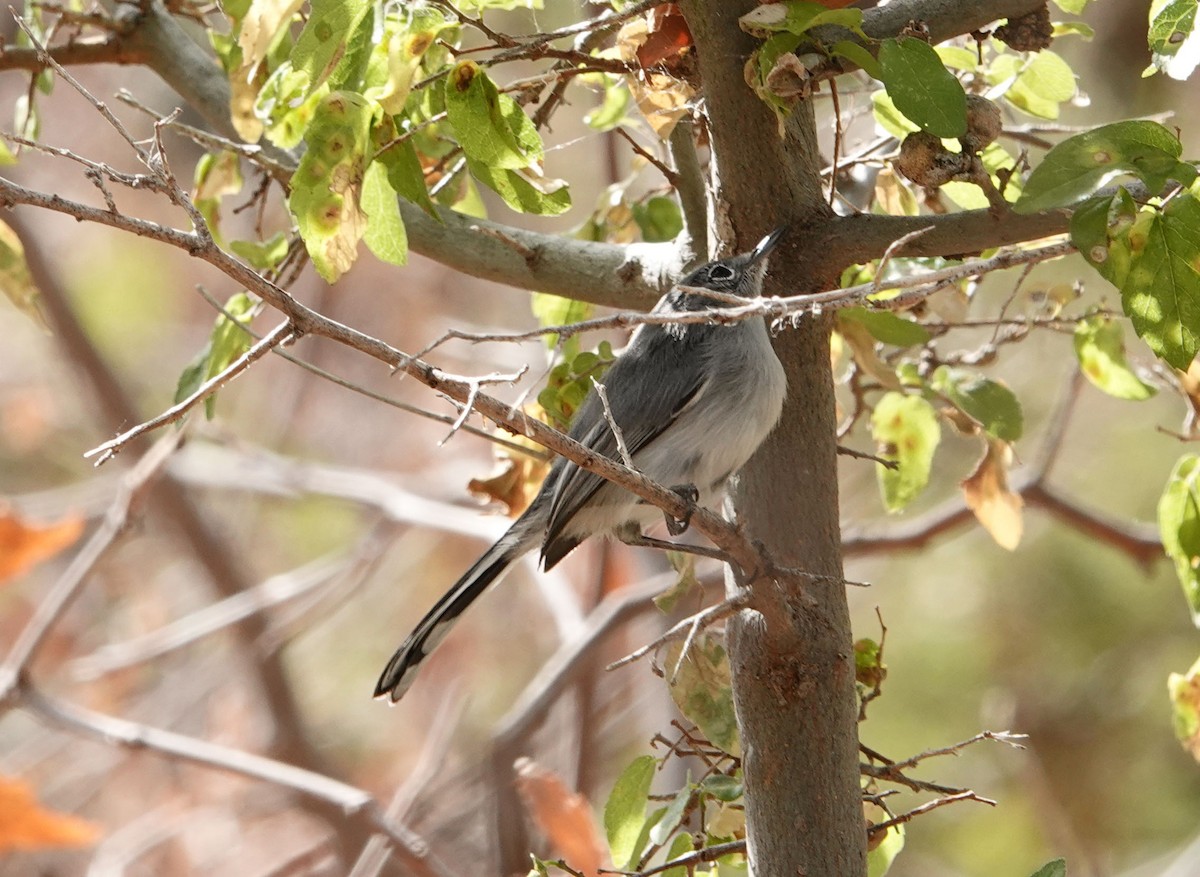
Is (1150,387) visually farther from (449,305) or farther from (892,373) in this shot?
(449,305)

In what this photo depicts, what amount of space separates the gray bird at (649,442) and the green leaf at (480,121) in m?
0.68

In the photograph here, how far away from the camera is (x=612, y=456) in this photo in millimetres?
2998

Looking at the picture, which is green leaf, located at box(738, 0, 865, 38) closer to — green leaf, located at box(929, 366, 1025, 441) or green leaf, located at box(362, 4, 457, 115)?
green leaf, located at box(362, 4, 457, 115)

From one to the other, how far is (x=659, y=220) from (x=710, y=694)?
3.90 ft

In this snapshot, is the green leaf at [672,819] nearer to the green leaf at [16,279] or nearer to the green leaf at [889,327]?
the green leaf at [889,327]

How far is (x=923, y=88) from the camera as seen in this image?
173cm

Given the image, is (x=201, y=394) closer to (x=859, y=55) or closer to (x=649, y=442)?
(x=859, y=55)

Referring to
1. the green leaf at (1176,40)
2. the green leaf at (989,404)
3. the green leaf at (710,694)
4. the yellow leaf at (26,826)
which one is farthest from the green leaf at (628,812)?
the yellow leaf at (26,826)

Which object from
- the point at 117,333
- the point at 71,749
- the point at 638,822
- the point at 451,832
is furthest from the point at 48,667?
the point at 638,822

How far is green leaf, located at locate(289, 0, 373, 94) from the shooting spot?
1788 millimetres

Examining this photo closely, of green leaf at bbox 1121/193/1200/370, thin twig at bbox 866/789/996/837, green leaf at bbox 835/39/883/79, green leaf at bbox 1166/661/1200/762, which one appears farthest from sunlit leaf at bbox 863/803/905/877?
green leaf at bbox 835/39/883/79

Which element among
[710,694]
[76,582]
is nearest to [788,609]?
[710,694]

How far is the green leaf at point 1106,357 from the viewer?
8.34 feet

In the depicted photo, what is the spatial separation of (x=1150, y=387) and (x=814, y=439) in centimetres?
81
